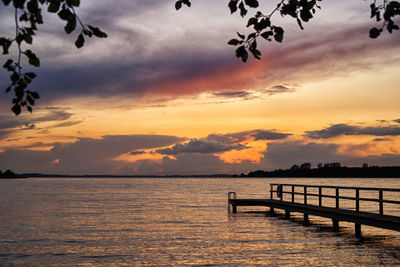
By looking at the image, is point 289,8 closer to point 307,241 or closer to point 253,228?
point 307,241

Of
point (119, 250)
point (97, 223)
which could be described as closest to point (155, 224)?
point (97, 223)

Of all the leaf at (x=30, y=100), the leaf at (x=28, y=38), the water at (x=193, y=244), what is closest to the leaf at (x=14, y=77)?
the leaf at (x=30, y=100)

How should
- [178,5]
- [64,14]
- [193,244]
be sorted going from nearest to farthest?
[64,14] < [178,5] < [193,244]

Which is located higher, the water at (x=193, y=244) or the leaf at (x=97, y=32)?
the leaf at (x=97, y=32)

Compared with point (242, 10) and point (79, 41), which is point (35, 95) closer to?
point (79, 41)

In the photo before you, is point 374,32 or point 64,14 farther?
point 374,32

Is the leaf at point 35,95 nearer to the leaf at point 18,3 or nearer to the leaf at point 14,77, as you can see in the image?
the leaf at point 14,77

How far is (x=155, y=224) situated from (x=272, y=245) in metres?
10.5

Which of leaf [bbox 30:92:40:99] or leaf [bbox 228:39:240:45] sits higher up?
leaf [bbox 228:39:240:45]

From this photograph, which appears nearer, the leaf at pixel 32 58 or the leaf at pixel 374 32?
the leaf at pixel 32 58

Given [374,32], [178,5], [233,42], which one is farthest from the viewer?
[178,5]

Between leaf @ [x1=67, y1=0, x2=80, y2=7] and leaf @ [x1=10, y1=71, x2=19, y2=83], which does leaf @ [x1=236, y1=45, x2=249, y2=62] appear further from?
leaf @ [x1=10, y1=71, x2=19, y2=83]

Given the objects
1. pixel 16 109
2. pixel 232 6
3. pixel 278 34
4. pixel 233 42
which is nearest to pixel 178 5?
pixel 232 6

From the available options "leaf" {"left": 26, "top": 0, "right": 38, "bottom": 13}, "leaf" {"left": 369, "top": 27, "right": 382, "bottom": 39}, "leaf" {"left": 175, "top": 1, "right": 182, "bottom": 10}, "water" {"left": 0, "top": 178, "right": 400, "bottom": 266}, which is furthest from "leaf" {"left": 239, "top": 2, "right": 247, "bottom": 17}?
"water" {"left": 0, "top": 178, "right": 400, "bottom": 266}
